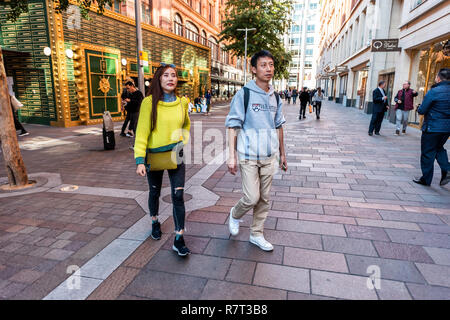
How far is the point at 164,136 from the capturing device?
2.91 meters

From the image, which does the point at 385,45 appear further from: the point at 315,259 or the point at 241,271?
the point at 241,271

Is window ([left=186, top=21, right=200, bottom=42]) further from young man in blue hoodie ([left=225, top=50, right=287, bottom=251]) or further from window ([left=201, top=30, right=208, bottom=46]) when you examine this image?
young man in blue hoodie ([left=225, top=50, right=287, bottom=251])

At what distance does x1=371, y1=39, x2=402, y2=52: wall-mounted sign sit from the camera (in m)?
13.5

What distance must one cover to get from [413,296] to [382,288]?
22 centimetres

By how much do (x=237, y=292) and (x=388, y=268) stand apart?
144 cm

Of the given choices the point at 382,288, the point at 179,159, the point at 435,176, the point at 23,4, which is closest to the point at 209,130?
the point at 23,4

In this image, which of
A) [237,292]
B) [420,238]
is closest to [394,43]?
[420,238]

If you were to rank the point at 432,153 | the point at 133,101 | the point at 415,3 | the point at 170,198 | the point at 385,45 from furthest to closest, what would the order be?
the point at 385,45, the point at 415,3, the point at 133,101, the point at 432,153, the point at 170,198

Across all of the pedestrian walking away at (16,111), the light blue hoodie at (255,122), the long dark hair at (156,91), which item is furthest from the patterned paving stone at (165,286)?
the pedestrian walking away at (16,111)

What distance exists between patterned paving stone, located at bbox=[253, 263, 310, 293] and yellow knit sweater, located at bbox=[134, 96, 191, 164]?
1.46 m

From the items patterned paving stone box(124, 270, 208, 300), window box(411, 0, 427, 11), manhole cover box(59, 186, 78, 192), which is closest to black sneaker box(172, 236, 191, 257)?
patterned paving stone box(124, 270, 208, 300)

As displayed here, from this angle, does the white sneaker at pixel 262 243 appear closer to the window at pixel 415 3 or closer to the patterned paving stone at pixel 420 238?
the patterned paving stone at pixel 420 238

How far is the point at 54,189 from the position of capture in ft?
16.9
